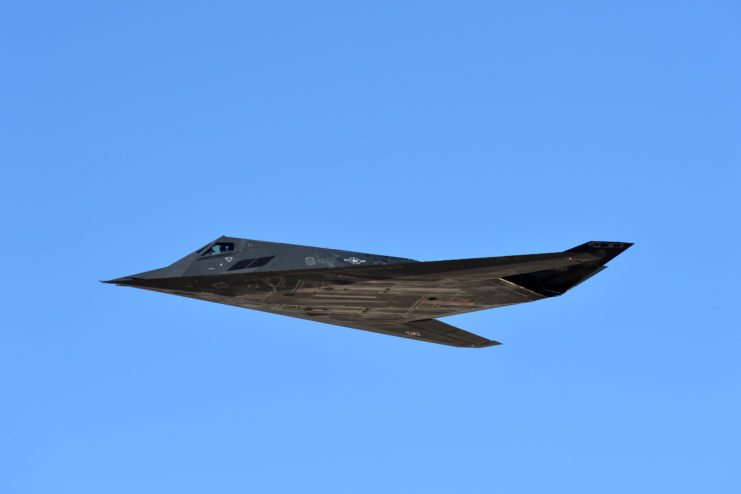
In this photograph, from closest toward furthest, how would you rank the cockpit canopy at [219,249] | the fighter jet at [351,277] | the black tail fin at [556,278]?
the fighter jet at [351,277], the cockpit canopy at [219,249], the black tail fin at [556,278]

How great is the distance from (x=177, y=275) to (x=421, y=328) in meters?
9.17

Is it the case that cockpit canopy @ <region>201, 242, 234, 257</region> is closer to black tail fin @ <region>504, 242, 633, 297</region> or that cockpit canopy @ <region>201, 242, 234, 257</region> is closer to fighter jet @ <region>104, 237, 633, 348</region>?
fighter jet @ <region>104, 237, 633, 348</region>

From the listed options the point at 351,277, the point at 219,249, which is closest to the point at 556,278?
the point at 351,277

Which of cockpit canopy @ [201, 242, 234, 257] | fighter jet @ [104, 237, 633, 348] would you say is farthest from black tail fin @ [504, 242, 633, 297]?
cockpit canopy @ [201, 242, 234, 257]

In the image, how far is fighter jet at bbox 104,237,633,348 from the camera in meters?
22.9

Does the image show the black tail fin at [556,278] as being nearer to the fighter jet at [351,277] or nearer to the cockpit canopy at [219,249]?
the fighter jet at [351,277]

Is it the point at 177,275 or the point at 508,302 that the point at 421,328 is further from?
the point at 177,275

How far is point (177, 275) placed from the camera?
23.1 meters

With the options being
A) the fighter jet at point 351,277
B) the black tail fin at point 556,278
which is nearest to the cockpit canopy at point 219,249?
the fighter jet at point 351,277

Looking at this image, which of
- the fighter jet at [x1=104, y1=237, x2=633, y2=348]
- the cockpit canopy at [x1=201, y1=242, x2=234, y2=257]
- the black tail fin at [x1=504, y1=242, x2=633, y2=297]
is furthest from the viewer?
the black tail fin at [x1=504, y1=242, x2=633, y2=297]

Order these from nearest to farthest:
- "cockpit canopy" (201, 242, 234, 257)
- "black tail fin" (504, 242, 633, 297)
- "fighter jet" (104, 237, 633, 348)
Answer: "fighter jet" (104, 237, 633, 348)
"cockpit canopy" (201, 242, 234, 257)
"black tail fin" (504, 242, 633, 297)

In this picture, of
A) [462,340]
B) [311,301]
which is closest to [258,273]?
[311,301]

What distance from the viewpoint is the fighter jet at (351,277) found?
2289 cm

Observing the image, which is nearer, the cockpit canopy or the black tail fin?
the cockpit canopy
